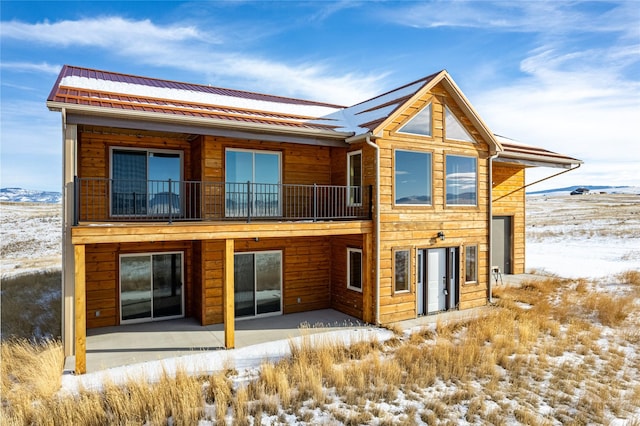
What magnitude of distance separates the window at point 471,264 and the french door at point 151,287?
8879 mm

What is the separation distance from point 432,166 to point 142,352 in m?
9.18

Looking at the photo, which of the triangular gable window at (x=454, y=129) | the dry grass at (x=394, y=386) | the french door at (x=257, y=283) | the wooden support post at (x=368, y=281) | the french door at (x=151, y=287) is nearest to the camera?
the dry grass at (x=394, y=386)

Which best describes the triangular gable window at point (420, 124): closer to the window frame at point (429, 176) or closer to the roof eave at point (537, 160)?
the window frame at point (429, 176)

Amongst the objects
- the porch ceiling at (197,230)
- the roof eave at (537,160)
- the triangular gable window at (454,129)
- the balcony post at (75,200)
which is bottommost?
the porch ceiling at (197,230)

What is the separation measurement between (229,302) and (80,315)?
9.58ft

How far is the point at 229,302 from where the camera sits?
8727mm

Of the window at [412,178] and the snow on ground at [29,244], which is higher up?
the window at [412,178]

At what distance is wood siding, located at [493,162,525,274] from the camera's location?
54.6 feet

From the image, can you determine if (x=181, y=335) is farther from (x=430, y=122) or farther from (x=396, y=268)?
(x=430, y=122)

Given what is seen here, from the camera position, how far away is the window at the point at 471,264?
480 inches

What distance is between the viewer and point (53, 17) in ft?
39.3

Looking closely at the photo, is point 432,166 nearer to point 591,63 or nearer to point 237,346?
point 237,346

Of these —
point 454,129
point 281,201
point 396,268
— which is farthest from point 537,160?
point 281,201

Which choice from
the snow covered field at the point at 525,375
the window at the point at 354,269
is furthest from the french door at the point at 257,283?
the snow covered field at the point at 525,375
